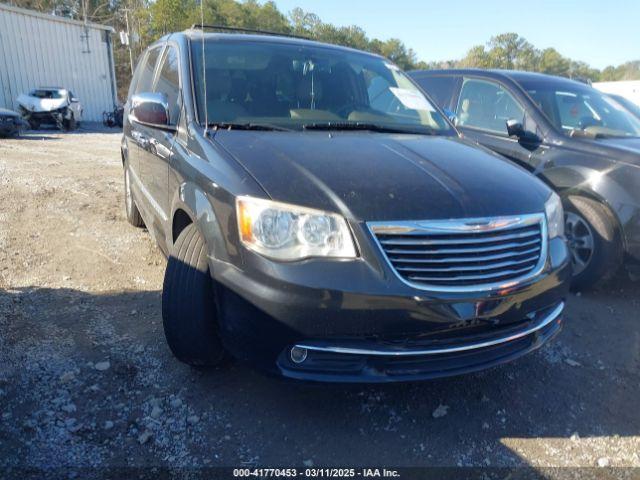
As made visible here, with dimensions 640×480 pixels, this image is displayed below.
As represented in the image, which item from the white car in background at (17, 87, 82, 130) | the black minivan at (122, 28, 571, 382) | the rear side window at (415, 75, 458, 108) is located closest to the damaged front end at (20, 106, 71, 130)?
the white car in background at (17, 87, 82, 130)

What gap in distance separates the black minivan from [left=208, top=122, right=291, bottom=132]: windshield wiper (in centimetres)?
1

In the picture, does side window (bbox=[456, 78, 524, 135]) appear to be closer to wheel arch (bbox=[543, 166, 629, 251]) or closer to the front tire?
wheel arch (bbox=[543, 166, 629, 251])

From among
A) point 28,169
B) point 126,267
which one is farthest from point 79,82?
point 126,267

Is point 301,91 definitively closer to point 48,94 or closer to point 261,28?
point 48,94

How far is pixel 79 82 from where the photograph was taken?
2492cm

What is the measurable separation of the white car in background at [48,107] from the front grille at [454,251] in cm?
1930

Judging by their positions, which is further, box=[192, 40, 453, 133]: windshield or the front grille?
box=[192, 40, 453, 133]: windshield

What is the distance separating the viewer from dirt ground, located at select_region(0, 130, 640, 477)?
7.25 feet

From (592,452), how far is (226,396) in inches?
69.7

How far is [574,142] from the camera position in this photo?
422 cm

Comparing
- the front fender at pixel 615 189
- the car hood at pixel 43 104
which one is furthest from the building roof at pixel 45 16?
the front fender at pixel 615 189

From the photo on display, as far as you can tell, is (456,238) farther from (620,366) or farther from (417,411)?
(620,366)

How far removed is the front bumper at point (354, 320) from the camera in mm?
1979

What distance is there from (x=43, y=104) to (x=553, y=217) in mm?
19625
